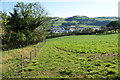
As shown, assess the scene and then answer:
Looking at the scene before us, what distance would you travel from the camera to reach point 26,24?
1492 inches

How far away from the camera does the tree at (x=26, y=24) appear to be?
34906 millimetres

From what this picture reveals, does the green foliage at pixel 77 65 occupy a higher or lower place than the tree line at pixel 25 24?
lower

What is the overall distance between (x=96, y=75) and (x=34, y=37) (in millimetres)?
32633

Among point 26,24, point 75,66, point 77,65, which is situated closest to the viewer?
point 75,66

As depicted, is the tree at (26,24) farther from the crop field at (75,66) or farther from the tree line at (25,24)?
the crop field at (75,66)

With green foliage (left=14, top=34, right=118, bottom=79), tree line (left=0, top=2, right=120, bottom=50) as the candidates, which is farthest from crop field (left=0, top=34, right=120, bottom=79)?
tree line (left=0, top=2, right=120, bottom=50)

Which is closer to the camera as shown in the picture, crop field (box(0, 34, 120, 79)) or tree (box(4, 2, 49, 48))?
crop field (box(0, 34, 120, 79))

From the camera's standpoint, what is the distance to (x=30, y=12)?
38.7m

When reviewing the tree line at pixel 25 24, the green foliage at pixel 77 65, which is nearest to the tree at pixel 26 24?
the tree line at pixel 25 24

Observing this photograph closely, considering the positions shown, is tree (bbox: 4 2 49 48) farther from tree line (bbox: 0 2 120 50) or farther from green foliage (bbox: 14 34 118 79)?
green foliage (bbox: 14 34 118 79)

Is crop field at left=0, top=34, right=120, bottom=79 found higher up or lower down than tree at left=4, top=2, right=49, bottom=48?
lower down

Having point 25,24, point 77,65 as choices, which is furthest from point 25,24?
point 77,65

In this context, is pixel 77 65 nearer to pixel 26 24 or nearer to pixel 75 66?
pixel 75 66

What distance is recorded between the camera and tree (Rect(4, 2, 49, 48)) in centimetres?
3491
